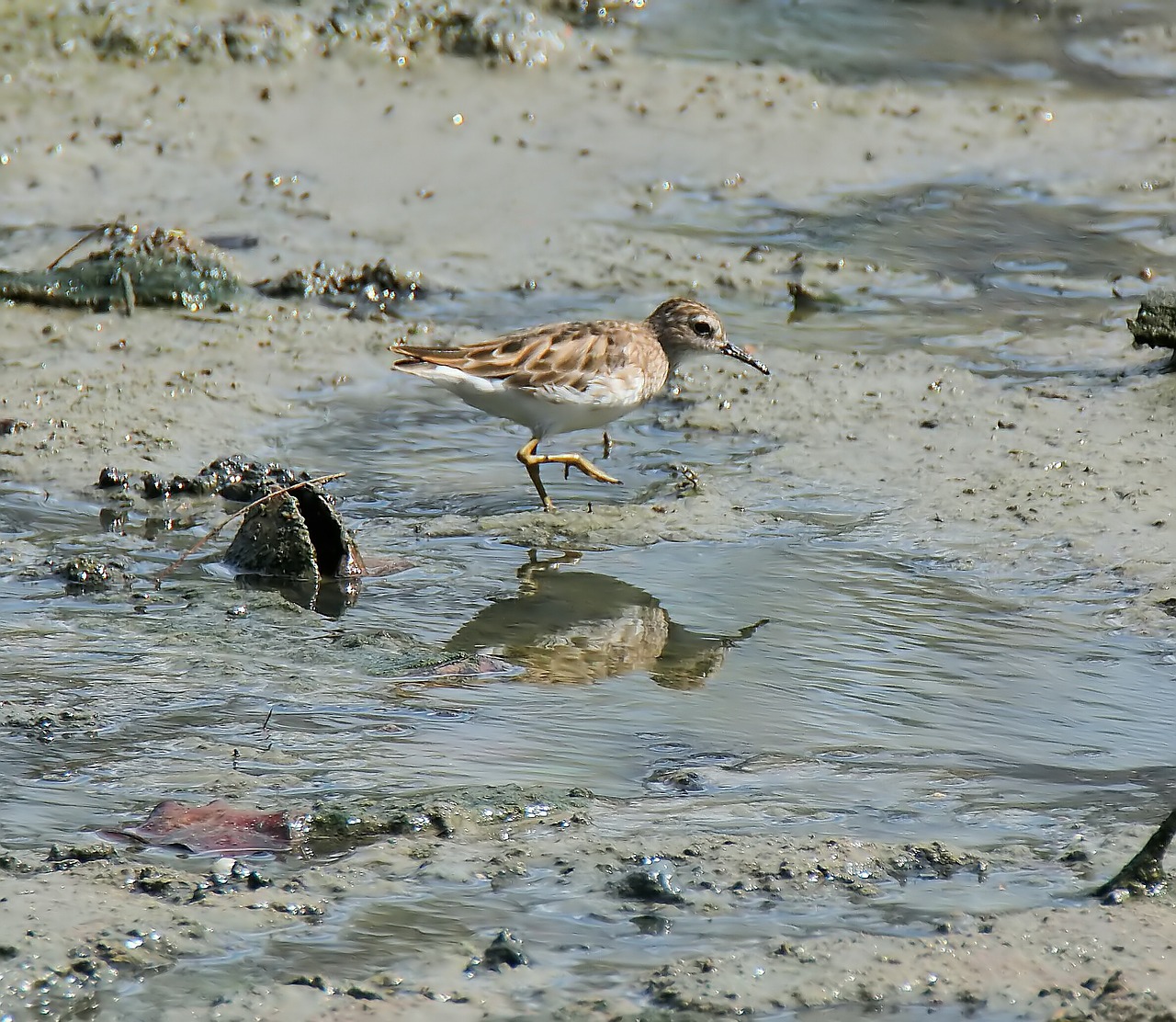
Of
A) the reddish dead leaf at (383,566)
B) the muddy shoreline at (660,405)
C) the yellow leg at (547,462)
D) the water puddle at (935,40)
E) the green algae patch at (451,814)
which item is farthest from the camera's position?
the water puddle at (935,40)

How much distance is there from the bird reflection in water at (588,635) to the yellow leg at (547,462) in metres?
0.90

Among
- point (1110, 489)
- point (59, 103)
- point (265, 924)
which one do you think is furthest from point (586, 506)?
point (59, 103)

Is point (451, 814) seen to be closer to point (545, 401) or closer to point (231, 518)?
point (231, 518)

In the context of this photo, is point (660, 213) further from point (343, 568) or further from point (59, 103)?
point (343, 568)

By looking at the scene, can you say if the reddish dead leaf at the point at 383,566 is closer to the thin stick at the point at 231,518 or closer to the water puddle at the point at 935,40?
the thin stick at the point at 231,518

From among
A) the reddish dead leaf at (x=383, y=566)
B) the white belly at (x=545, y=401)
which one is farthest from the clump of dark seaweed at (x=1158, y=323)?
the reddish dead leaf at (x=383, y=566)

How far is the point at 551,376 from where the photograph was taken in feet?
26.6

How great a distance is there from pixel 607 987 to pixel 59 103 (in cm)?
1035

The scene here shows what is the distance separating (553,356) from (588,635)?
2.01 metres

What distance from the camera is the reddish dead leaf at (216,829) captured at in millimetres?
4660

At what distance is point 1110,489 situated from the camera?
8086 mm

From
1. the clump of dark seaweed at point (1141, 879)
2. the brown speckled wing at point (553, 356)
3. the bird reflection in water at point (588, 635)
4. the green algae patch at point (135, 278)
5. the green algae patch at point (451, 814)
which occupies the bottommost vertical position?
the bird reflection in water at point (588, 635)

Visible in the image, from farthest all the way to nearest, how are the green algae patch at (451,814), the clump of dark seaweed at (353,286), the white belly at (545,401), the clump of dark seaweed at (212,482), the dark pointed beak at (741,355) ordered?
the clump of dark seaweed at (353,286), the dark pointed beak at (741,355), the white belly at (545,401), the clump of dark seaweed at (212,482), the green algae patch at (451,814)

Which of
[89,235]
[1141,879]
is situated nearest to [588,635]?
[1141,879]
